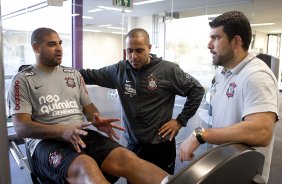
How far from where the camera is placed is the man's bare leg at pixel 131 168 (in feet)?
3.79

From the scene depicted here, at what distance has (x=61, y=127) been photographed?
1.28 meters

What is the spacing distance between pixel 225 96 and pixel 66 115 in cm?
89

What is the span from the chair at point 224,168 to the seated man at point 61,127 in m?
0.49

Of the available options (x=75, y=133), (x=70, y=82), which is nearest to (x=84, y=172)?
(x=75, y=133)

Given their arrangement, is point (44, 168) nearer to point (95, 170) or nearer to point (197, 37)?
point (95, 170)

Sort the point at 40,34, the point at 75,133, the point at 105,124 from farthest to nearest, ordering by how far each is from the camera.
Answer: the point at 40,34, the point at 105,124, the point at 75,133

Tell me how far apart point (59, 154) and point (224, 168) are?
34.9 inches

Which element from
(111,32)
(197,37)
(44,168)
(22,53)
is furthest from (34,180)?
(197,37)

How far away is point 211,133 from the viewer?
103 centimetres

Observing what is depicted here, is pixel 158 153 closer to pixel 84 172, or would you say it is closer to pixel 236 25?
pixel 84 172

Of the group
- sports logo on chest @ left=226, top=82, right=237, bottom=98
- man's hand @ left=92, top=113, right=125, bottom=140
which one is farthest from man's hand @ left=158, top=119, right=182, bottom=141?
sports logo on chest @ left=226, top=82, right=237, bottom=98

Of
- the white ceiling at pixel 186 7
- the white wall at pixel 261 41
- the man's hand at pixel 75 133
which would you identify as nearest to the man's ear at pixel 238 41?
the man's hand at pixel 75 133

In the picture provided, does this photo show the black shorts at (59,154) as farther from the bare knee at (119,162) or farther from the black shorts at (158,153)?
the black shorts at (158,153)

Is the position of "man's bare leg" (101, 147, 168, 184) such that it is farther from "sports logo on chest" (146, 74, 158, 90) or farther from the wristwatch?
"sports logo on chest" (146, 74, 158, 90)
